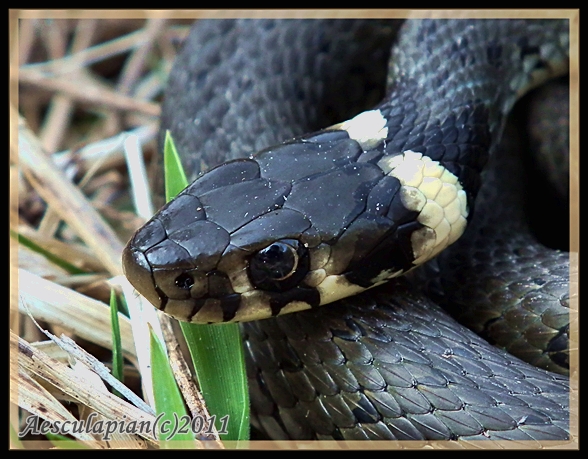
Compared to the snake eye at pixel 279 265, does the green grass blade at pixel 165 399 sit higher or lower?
lower

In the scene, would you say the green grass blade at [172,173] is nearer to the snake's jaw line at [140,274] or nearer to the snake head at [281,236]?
the snake head at [281,236]

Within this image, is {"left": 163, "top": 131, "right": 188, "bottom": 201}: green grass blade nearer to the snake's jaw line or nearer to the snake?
the snake

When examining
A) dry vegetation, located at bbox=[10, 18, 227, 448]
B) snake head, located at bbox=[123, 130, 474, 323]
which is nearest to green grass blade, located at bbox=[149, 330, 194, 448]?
dry vegetation, located at bbox=[10, 18, 227, 448]

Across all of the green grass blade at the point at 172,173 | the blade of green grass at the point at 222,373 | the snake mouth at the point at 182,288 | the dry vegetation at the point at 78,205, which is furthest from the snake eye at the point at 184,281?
the green grass blade at the point at 172,173

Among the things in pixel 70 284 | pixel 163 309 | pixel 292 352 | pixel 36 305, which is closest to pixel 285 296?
pixel 292 352

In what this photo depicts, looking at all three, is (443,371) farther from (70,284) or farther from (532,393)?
(70,284)

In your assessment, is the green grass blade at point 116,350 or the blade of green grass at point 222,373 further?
the green grass blade at point 116,350
